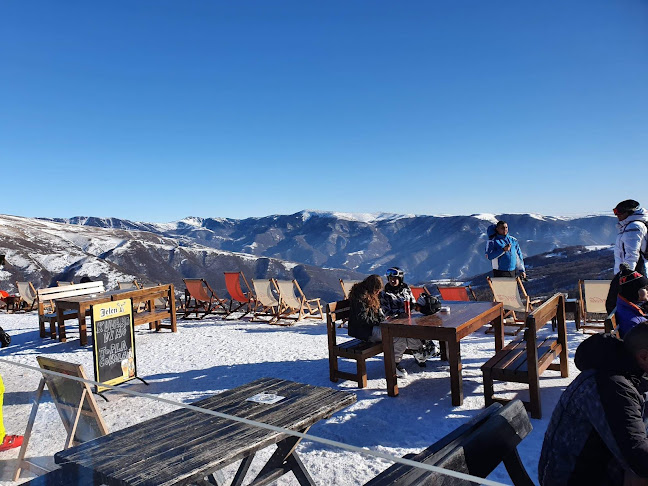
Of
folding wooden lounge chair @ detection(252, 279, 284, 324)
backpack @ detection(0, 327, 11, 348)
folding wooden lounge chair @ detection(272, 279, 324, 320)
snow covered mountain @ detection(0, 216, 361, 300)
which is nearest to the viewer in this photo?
backpack @ detection(0, 327, 11, 348)

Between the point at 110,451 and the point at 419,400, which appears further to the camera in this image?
the point at 419,400

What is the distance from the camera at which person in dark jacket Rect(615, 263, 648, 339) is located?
3.60m

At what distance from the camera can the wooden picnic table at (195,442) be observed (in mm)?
1817

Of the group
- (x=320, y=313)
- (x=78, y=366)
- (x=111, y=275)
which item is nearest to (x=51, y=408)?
(x=78, y=366)

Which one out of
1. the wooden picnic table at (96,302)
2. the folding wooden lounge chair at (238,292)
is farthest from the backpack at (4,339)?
the folding wooden lounge chair at (238,292)

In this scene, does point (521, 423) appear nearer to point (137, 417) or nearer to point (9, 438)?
point (137, 417)

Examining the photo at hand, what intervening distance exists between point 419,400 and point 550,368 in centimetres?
147

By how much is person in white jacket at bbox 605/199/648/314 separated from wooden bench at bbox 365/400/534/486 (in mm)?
3124

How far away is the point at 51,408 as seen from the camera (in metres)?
3.04

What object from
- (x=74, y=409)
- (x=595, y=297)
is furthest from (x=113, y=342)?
(x=595, y=297)

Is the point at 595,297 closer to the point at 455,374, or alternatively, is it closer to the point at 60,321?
the point at 455,374

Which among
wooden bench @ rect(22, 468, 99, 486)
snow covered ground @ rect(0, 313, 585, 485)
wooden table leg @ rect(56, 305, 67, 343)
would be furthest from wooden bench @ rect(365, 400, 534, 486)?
wooden table leg @ rect(56, 305, 67, 343)

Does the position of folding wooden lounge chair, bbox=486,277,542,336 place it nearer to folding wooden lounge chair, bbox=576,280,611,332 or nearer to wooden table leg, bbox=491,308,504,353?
folding wooden lounge chair, bbox=576,280,611,332

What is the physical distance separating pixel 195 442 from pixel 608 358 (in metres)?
1.63
